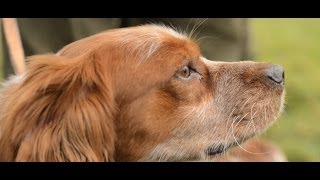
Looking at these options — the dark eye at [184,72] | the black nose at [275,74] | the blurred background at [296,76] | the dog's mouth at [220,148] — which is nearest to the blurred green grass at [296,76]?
the blurred background at [296,76]

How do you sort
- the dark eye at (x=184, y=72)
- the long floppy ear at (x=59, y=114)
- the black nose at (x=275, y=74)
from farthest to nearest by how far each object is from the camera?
the black nose at (x=275, y=74)
the dark eye at (x=184, y=72)
the long floppy ear at (x=59, y=114)

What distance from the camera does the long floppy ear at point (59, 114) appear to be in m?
3.26

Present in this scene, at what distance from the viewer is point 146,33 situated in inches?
153

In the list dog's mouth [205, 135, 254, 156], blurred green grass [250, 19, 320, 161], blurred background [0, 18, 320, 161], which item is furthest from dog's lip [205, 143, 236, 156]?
blurred green grass [250, 19, 320, 161]

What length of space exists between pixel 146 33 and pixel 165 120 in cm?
49

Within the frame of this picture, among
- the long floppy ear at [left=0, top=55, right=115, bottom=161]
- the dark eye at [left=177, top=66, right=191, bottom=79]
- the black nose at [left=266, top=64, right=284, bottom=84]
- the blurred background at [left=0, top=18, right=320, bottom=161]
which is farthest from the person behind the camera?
the blurred background at [left=0, top=18, right=320, bottom=161]

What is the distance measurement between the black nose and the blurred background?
2.14ft

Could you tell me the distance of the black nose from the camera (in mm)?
3994

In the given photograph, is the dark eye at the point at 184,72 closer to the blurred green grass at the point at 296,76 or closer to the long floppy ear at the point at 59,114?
the long floppy ear at the point at 59,114

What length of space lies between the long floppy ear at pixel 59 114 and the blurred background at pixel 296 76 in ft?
4.78

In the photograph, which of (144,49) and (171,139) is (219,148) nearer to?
(171,139)

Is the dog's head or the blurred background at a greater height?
the dog's head

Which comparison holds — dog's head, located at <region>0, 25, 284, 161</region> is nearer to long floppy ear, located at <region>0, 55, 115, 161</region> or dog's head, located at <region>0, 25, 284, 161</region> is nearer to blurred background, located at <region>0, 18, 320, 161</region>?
long floppy ear, located at <region>0, 55, 115, 161</region>

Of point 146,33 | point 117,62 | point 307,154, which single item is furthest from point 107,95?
point 307,154
